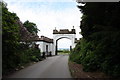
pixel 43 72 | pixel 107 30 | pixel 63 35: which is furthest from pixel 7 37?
pixel 63 35

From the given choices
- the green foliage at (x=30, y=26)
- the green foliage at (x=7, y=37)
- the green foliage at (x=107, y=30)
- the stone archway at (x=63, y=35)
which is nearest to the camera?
the green foliage at (x=107, y=30)

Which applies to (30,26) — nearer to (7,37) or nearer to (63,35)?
(63,35)

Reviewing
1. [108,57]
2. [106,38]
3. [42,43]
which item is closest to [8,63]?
[108,57]

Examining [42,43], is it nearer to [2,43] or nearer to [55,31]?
[55,31]

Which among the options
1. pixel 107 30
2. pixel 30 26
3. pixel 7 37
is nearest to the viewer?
pixel 107 30

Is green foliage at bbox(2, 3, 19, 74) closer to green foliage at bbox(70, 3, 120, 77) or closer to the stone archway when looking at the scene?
green foliage at bbox(70, 3, 120, 77)

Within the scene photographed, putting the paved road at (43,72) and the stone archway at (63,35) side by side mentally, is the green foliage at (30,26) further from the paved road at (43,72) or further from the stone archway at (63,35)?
the paved road at (43,72)

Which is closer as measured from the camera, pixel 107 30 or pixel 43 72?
pixel 107 30

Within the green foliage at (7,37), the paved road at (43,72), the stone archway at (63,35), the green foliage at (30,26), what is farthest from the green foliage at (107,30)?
the stone archway at (63,35)

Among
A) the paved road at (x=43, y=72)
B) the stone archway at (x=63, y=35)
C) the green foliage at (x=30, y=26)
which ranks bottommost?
the paved road at (x=43, y=72)

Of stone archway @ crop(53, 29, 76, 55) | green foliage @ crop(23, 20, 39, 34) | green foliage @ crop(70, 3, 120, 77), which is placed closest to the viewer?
green foliage @ crop(70, 3, 120, 77)

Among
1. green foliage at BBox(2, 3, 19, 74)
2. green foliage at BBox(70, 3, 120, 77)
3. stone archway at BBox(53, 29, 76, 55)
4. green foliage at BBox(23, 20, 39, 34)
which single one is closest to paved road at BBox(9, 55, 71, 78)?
green foliage at BBox(2, 3, 19, 74)

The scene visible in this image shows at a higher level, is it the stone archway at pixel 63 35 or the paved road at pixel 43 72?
the stone archway at pixel 63 35

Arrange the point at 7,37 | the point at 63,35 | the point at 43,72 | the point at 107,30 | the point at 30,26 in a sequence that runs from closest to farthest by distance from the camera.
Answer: the point at 107,30
the point at 7,37
the point at 43,72
the point at 30,26
the point at 63,35
